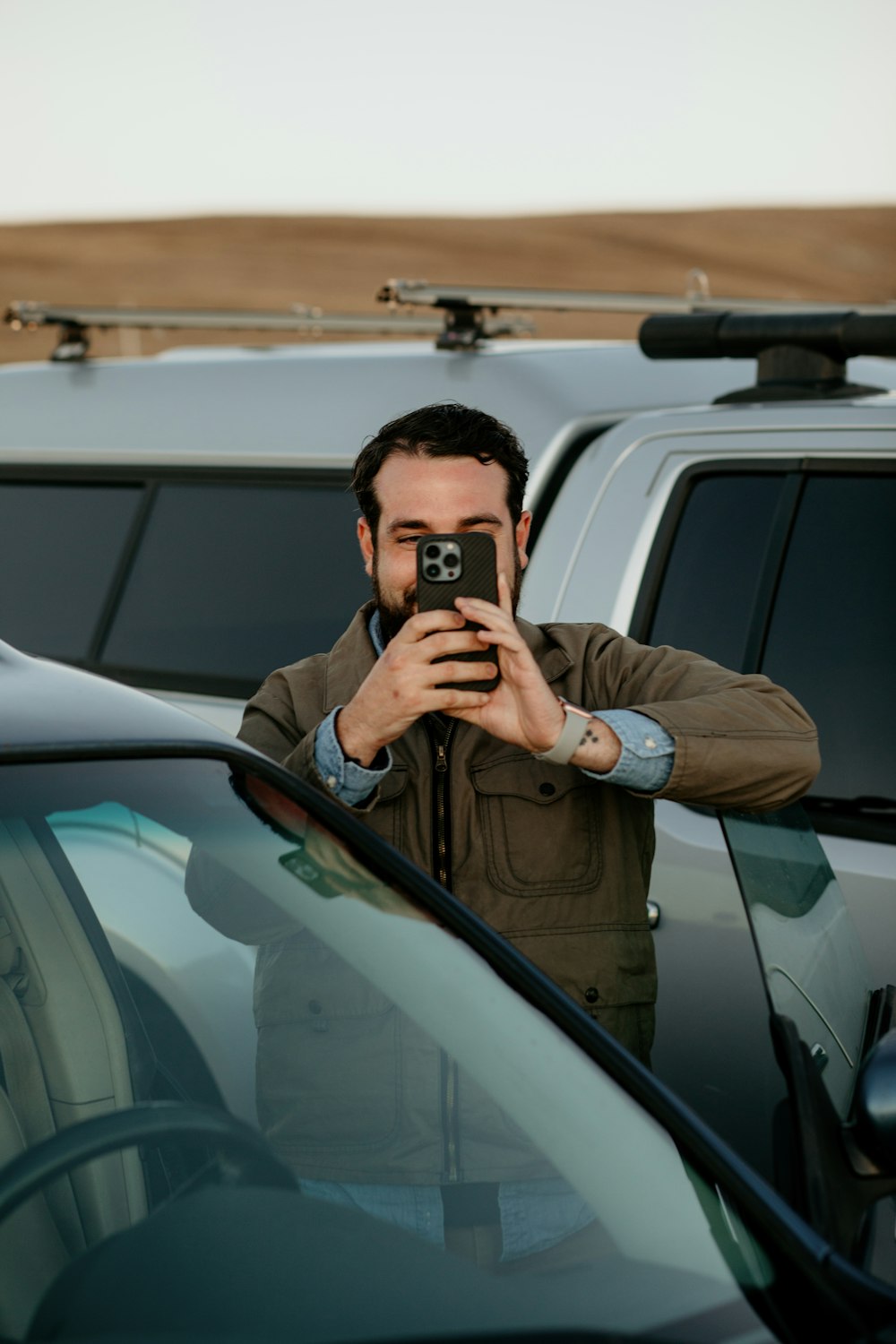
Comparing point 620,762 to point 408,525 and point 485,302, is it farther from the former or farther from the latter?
point 485,302

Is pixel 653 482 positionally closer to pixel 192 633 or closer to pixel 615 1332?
pixel 192 633

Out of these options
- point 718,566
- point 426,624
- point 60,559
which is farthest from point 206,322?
point 426,624

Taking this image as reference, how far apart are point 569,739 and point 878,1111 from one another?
532mm

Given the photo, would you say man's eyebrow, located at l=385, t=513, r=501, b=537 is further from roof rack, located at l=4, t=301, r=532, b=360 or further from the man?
roof rack, located at l=4, t=301, r=532, b=360

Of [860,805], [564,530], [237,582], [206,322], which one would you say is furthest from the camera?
[206,322]

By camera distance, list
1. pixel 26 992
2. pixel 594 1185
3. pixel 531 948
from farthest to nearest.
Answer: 1. pixel 531 948
2. pixel 26 992
3. pixel 594 1185

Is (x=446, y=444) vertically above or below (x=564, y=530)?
above

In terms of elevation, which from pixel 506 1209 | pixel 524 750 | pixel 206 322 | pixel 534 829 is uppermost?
pixel 206 322

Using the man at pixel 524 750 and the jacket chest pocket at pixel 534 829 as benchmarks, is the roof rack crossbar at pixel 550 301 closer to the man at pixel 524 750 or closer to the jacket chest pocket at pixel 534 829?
the man at pixel 524 750

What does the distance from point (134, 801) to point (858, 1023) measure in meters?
1.05

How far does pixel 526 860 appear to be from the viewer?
2.02m

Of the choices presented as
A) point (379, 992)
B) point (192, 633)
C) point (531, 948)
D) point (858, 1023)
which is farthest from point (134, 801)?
point (192, 633)

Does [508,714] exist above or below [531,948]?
above

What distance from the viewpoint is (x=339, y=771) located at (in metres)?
1.92
